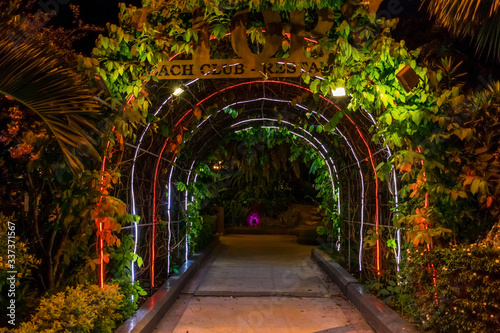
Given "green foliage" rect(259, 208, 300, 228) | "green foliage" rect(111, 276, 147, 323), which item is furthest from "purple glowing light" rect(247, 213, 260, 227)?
"green foliage" rect(111, 276, 147, 323)

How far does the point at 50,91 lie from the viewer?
14.4 ft

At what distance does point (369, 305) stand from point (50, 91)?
16.3 feet

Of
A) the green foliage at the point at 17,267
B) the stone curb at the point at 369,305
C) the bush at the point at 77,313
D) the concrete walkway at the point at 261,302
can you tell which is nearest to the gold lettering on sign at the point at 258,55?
the green foliage at the point at 17,267

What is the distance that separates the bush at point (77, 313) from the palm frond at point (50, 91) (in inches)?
49.5

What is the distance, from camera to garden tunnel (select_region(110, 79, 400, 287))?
7.24m

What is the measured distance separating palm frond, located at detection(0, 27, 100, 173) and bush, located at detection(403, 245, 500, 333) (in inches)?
Result: 145

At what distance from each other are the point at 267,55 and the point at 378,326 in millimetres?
3640

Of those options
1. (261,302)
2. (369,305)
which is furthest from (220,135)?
(369,305)

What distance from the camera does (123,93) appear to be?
5656mm

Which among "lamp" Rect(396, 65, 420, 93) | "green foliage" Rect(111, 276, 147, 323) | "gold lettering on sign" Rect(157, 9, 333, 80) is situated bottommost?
"green foliage" Rect(111, 276, 147, 323)

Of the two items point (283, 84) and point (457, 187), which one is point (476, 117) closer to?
point (457, 187)

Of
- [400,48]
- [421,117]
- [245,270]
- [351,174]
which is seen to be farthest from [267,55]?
[245,270]

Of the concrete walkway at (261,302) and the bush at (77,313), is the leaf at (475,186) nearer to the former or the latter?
the concrete walkway at (261,302)

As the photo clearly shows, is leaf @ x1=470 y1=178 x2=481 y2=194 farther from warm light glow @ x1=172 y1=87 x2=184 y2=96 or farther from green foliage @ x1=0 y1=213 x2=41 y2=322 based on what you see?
green foliage @ x1=0 y1=213 x2=41 y2=322
